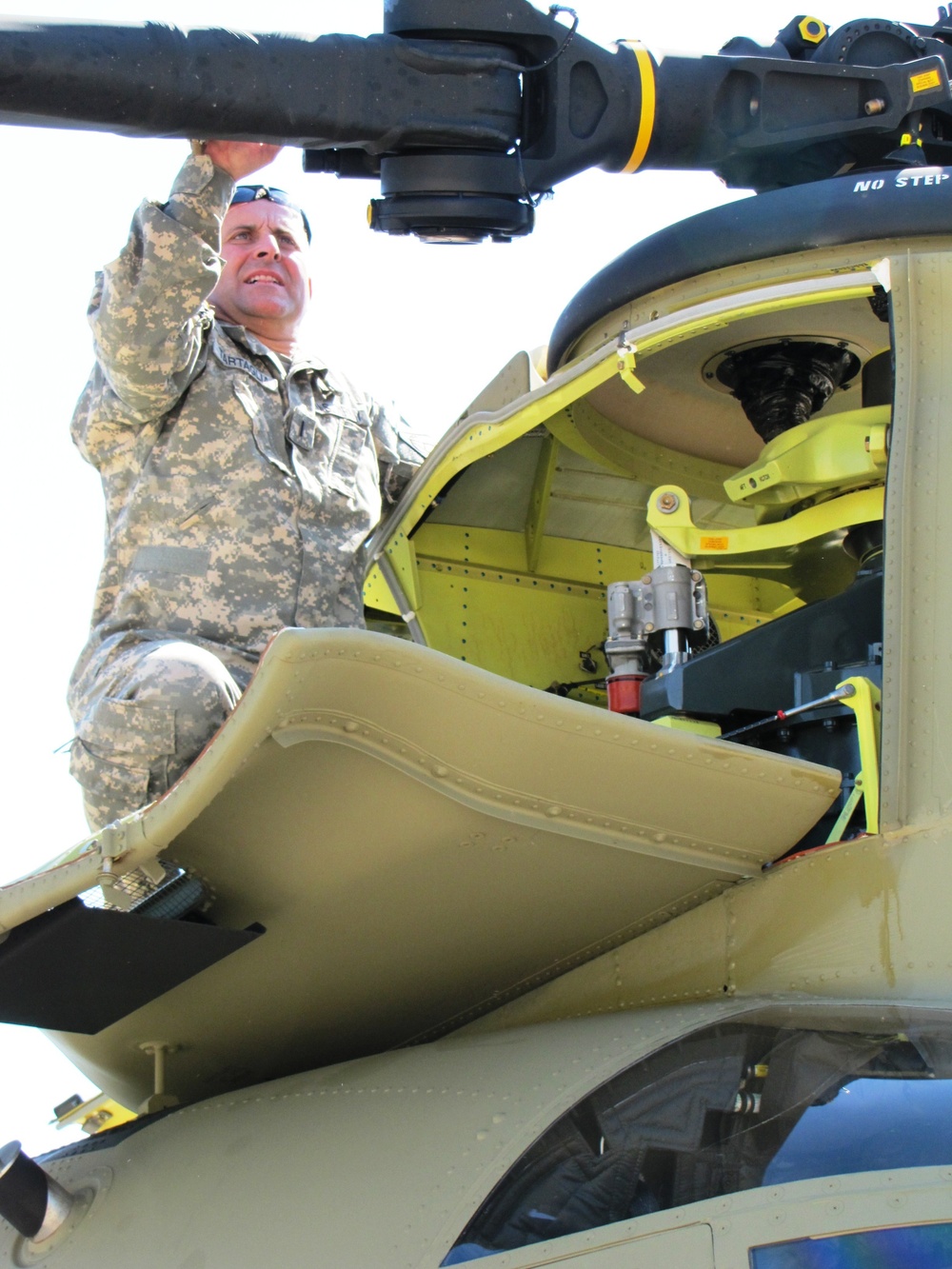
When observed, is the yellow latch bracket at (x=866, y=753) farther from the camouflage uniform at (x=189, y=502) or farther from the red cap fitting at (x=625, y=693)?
the camouflage uniform at (x=189, y=502)

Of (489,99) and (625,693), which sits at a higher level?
(489,99)

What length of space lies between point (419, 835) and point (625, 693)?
921 millimetres

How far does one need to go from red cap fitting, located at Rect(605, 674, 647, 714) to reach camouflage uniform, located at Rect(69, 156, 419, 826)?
36.9 inches

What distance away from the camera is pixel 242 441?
4566mm

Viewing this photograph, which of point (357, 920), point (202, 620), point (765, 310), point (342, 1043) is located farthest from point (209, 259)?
point (342, 1043)

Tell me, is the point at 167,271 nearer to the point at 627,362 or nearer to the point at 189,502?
the point at 189,502

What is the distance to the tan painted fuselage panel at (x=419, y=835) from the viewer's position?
10.5 ft

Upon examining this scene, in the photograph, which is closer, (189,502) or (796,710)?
(796,710)

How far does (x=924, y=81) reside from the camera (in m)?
4.33

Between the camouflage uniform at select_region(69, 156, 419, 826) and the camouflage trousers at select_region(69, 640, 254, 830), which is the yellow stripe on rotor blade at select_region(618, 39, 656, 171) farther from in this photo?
the camouflage trousers at select_region(69, 640, 254, 830)

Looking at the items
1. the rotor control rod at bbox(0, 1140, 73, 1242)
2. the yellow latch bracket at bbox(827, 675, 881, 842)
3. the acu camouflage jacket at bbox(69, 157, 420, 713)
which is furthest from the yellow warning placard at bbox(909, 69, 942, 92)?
the rotor control rod at bbox(0, 1140, 73, 1242)

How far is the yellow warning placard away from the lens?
4.32 meters

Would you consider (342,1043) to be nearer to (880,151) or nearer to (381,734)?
(381,734)

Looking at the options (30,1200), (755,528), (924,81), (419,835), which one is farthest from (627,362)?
(30,1200)
